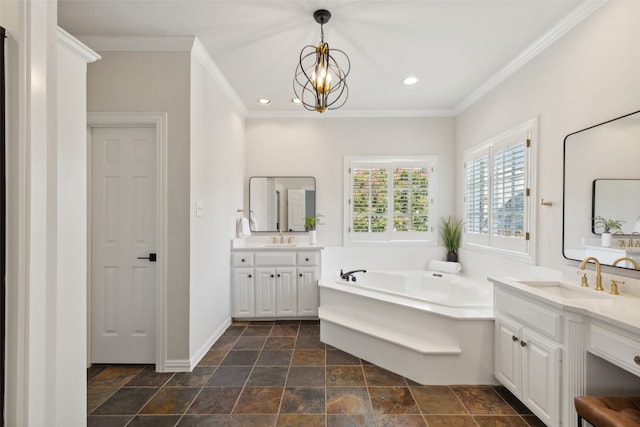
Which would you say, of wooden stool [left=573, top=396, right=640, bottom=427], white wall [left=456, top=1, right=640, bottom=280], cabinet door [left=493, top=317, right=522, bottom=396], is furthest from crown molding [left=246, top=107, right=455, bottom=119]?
wooden stool [left=573, top=396, right=640, bottom=427]

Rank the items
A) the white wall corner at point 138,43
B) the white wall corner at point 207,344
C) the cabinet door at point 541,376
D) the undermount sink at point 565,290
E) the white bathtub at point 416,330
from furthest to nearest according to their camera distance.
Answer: the white wall corner at point 207,344, the white wall corner at point 138,43, the white bathtub at point 416,330, the undermount sink at point 565,290, the cabinet door at point 541,376

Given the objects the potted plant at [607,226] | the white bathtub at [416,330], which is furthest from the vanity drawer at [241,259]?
the potted plant at [607,226]

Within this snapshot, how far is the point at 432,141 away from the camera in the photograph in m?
4.03

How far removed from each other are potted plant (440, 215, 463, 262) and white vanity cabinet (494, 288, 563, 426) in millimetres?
1682

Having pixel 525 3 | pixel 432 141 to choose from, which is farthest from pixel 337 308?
pixel 525 3

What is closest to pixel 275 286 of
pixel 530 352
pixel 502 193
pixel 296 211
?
pixel 296 211

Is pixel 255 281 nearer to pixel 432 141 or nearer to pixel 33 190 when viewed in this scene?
pixel 33 190

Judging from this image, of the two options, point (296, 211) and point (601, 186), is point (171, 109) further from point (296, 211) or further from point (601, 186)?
point (601, 186)

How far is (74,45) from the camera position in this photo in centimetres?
133

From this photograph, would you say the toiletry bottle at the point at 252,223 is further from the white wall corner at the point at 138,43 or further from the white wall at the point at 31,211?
the white wall at the point at 31,211

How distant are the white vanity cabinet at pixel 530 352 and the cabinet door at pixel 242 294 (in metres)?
2.49

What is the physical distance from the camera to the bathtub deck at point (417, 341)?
225 cm

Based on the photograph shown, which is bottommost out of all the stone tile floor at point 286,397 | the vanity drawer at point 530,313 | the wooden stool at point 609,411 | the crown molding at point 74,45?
the stone tile floor at point 286,397

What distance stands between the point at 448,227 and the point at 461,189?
1.69 ft
